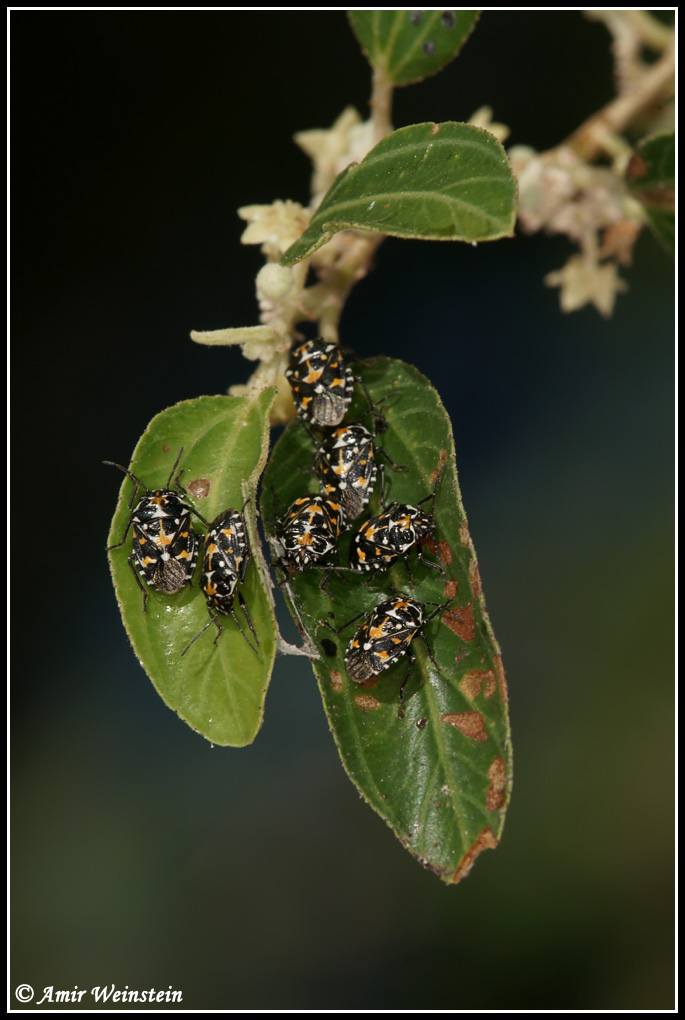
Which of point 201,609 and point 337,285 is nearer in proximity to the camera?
point 201,609

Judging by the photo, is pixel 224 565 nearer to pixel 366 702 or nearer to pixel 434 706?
pixel 366 702

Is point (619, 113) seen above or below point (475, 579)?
above

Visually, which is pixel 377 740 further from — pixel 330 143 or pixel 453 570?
pixel 330 143

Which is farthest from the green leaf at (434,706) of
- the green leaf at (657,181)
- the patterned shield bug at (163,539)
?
the green leaf at (657,181)

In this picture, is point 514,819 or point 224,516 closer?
point 224,516

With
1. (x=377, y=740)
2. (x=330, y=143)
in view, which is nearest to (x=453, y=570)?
(x=377, y=740)

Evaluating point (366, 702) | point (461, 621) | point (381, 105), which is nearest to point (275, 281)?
point (381, 105)

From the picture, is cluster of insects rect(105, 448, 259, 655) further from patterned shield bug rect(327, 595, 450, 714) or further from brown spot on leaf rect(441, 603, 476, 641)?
brown spot on leaf rect(441, 603, 476, 641)
